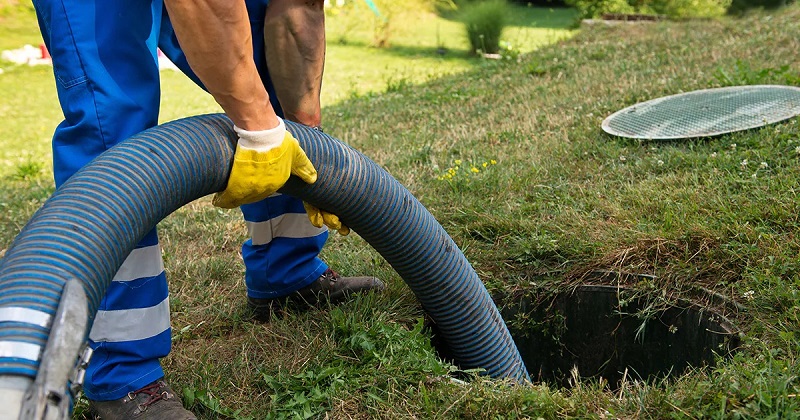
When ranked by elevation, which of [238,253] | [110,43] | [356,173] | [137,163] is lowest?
[238,253]

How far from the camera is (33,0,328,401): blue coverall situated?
189 centimetres

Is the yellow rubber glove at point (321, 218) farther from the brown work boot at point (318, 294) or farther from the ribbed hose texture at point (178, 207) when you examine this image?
the brown work boot at point (318, 294)

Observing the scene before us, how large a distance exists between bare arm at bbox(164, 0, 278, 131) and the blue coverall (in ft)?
0.87

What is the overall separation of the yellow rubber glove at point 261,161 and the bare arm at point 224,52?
0.12ft

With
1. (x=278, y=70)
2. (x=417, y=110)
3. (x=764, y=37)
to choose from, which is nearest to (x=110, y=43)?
(x=278, y=70)

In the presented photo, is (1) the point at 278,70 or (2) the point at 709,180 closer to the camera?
(1) the point at 278,70

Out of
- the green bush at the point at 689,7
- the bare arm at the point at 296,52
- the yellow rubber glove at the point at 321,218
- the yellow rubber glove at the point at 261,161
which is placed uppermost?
the bare arm at the point at 296,52

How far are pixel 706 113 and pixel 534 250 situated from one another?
1.68 metres

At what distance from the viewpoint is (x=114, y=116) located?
1.93 m

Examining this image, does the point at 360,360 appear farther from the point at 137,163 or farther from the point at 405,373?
the point at 137,163

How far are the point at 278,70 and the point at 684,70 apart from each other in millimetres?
3901

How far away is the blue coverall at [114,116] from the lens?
189 cm

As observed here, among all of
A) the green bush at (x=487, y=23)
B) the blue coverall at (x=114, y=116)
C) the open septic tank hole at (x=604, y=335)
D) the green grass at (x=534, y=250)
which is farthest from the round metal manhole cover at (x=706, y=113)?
the green bush at (x=487, y=23)

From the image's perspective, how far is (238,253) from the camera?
3.28m
